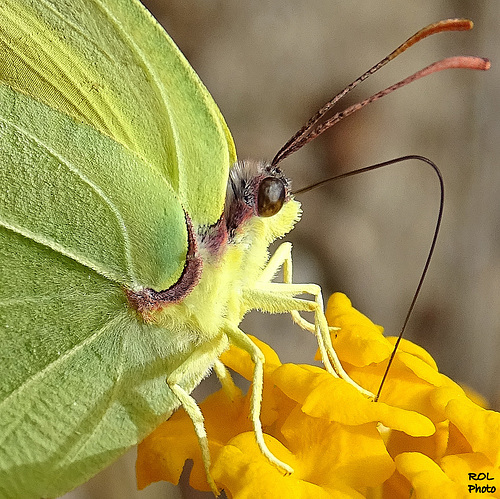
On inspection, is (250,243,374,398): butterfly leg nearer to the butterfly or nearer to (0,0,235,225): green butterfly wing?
the butterfly

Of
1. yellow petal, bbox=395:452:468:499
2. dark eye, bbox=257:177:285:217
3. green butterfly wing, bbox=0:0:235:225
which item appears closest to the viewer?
yellow petal, bbox=395:452:468:499

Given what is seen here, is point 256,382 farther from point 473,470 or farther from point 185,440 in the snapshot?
point 473,470

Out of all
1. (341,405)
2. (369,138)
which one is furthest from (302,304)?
(369,138)

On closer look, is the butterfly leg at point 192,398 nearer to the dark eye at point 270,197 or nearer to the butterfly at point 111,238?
the butterfly at point 111,238

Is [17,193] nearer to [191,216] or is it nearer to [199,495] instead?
[191,216]

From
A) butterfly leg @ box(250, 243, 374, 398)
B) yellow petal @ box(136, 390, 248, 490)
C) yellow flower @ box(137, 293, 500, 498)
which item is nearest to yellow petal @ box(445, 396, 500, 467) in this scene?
yellow flower @ box(137, 293, 500, 498)

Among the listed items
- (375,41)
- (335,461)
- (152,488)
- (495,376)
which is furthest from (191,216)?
(375,41)
